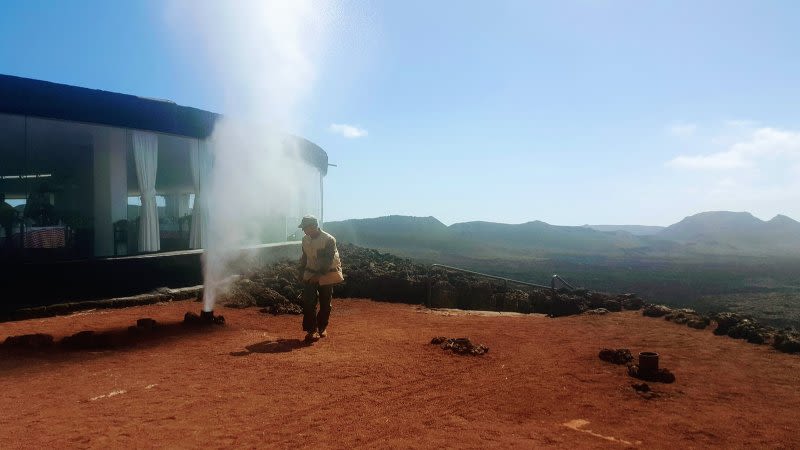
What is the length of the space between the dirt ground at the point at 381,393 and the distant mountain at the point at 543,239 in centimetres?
4136

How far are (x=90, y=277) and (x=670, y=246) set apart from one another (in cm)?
9011

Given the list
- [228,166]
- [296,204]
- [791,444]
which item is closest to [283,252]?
[296,204]

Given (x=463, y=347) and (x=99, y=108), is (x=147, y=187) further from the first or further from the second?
(x=463, y=347)

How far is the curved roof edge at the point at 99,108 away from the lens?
33.0 feet

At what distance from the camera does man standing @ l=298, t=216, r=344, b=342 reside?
7.77 m

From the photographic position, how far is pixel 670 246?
8625cm

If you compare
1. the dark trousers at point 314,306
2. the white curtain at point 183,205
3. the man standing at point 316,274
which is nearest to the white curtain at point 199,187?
the white curtain at point 183,205

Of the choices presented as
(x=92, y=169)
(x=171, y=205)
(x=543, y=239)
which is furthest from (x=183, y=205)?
(x=543, y=239)

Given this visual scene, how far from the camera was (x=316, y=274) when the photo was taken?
7812mm

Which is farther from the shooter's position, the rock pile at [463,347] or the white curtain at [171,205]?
the white curtain at [171,205]

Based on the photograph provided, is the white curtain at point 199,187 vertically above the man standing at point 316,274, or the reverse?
the white curtain at point 199,187

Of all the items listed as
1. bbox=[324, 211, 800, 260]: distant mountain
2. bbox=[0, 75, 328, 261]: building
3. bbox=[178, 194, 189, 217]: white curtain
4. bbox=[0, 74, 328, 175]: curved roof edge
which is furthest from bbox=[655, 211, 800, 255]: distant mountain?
bbox=[0, 74, 328, 175]: curved roof edge

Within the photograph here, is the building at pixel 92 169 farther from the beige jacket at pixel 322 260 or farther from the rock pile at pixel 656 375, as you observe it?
the rock pile at pixel 656 375

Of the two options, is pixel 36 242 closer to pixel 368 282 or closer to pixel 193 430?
pixel 368 282
